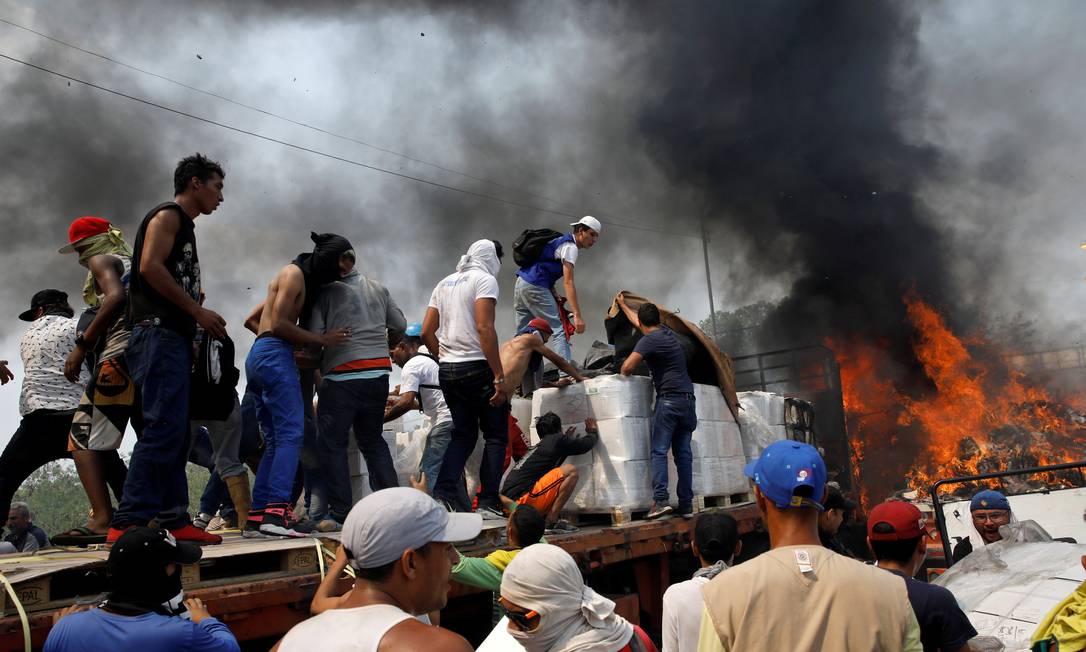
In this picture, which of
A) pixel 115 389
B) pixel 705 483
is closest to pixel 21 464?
pixel 115 389

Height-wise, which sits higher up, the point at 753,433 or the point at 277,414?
the point at 277,414

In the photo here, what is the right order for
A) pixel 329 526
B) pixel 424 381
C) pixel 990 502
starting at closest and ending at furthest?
1. pixel 329 526
2. pixel 990 502
3. pixel 424 381

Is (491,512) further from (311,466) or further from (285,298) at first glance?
(285,298)

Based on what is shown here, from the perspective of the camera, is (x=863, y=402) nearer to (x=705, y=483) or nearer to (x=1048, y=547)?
(x=705, y=483)

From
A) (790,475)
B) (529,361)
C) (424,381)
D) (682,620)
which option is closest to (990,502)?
(529,361)

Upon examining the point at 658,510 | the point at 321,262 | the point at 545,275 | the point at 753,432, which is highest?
the point at 545,275

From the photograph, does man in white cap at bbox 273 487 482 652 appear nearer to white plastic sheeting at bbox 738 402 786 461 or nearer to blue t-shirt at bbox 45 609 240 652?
blue t-shirt at bbox 45 609 240 652

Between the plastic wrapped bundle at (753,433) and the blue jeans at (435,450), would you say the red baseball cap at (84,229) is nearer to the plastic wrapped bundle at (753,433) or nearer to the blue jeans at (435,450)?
the blue jeans at (435,450)

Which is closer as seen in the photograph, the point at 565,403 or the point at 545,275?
the point at 565,403

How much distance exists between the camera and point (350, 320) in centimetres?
502

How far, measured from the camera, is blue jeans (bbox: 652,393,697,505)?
638 cm

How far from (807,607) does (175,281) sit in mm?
3160

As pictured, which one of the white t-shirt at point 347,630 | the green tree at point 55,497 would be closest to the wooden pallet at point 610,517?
the white t-shirt at point 347,630

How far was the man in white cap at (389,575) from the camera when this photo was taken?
1709 mm
